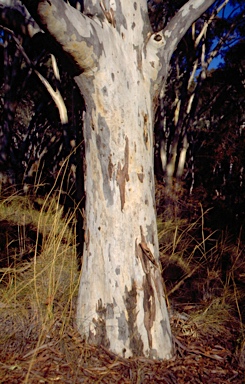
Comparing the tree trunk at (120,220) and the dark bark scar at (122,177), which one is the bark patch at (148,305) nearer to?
the tree trunk at (120,220)

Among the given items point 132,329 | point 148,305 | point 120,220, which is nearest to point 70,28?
point 120,220

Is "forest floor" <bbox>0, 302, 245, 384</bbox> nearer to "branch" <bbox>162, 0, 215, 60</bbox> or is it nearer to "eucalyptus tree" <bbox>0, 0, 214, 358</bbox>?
"eucalyptus tree" <bbox>0, 0, 214, 358</bbox>

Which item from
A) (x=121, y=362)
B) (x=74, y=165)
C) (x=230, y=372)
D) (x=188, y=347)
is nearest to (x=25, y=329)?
(x=121, y=362)

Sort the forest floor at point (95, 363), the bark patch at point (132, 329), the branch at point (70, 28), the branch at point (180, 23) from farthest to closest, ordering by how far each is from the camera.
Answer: the branch at point (180, 23)
the bark patch at point (132, 329)
the forest floor at point (95, 363)
the branch at point (70, 28)

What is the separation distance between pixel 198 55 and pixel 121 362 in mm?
7450

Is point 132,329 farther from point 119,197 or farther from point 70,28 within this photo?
point 70,28

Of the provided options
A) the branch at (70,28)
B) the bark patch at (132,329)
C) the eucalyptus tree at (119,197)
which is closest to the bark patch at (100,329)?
the eucalyptus tree at (119,197)

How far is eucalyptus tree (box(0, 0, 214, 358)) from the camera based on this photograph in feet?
8.04

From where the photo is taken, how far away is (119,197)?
8.08ft

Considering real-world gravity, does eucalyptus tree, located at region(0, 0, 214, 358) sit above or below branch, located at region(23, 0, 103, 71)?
below

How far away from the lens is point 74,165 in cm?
575

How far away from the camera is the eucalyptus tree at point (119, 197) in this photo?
2.45 metres

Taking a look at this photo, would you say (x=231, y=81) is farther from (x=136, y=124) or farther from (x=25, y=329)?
→ (x=25, y=329)

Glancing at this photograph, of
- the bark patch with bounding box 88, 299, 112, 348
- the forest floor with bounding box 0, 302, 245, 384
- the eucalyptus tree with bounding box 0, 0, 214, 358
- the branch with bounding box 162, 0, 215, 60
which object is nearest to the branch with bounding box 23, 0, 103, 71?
the eucalyptus tree with bounding box 0, 0, 214, 358
